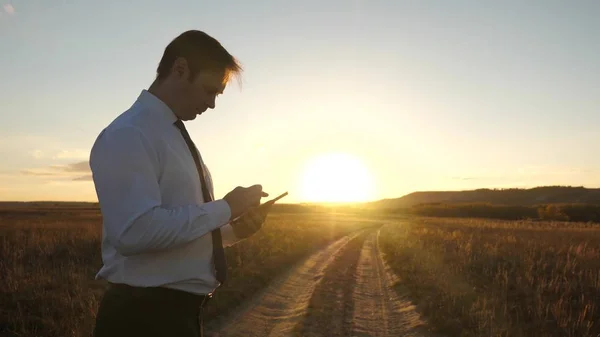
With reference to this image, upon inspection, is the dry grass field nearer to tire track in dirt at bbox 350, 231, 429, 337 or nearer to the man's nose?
tire track in dirt at bbox 350, 231, 429, 337

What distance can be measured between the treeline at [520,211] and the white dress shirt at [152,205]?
76586mm

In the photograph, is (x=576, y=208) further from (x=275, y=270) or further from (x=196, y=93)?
(x=196, y=93)

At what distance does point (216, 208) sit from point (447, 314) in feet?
27.3

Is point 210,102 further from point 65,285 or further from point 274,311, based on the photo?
point 65,285

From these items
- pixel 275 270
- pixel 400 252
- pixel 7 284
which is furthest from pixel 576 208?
pixel 7 284

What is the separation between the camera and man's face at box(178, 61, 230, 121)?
7.22 feet

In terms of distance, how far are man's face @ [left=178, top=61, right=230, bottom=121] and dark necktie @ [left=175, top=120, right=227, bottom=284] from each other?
8cm

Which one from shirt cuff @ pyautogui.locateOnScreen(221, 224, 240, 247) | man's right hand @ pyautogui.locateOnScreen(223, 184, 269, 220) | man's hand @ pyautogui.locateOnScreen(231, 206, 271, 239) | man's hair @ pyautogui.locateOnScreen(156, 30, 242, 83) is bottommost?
shirt cuff @ pyautogui.locateOnScreen(221, 224, 240, 247)

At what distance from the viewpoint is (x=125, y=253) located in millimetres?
1771

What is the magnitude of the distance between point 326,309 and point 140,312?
827 centimetres

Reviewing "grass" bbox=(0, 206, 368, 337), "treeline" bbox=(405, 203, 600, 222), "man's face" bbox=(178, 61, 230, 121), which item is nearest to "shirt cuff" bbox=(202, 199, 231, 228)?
"man's face" bbox=(178, 61, 230, 121)

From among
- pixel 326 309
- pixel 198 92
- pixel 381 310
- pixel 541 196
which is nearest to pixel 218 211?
pixel 198 92

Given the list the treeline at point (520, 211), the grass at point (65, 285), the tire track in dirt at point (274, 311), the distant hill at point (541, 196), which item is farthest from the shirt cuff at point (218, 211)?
the distant hill at point (541, 196)

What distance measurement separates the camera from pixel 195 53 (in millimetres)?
2156
